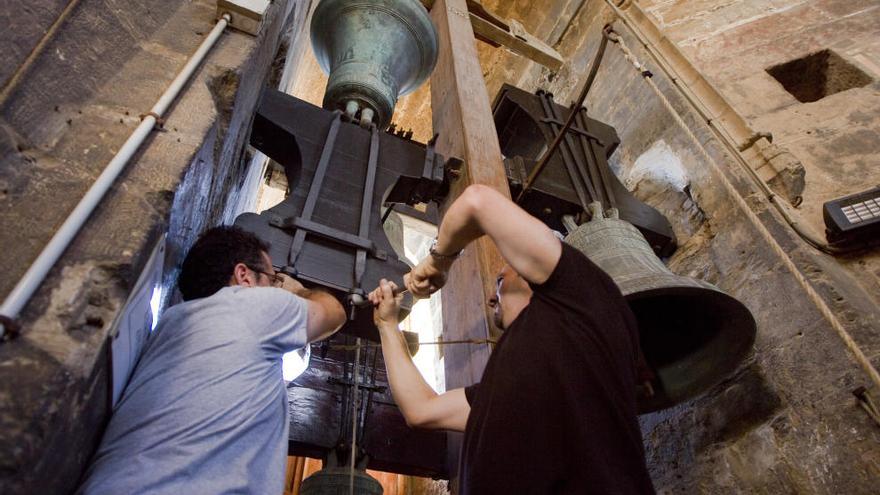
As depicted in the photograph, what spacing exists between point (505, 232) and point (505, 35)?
3.62m

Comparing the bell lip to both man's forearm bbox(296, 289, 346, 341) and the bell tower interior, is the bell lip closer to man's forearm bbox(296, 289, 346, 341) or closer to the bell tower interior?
the bell tower interior

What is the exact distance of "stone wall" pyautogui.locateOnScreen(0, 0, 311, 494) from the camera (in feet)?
2.55

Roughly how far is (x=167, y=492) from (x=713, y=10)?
192 inches

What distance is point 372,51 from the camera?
2.84m

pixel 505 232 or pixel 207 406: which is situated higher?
pixel 505 232

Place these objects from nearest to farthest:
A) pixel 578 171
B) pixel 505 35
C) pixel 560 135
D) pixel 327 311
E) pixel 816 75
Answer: pixel 327 311 → pixel 560 135 → pixel 578 171 → pixel 816 75 → pixel 505 35

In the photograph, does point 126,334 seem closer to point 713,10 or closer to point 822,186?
point 822,186

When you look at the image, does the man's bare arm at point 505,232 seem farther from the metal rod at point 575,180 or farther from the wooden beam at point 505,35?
the wooden beam at point 505,35

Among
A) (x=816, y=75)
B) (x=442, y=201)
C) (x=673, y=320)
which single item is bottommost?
(x=673, y=320)

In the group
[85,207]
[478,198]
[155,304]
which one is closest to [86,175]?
[85,207]

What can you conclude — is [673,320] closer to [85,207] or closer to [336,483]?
[336,483]

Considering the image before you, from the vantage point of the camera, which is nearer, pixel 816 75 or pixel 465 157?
pixel 465 157

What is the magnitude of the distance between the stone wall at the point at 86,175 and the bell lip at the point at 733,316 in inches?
57.7

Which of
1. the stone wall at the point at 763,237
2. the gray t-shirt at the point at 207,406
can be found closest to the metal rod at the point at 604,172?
the stone wall at the point at 763,237
